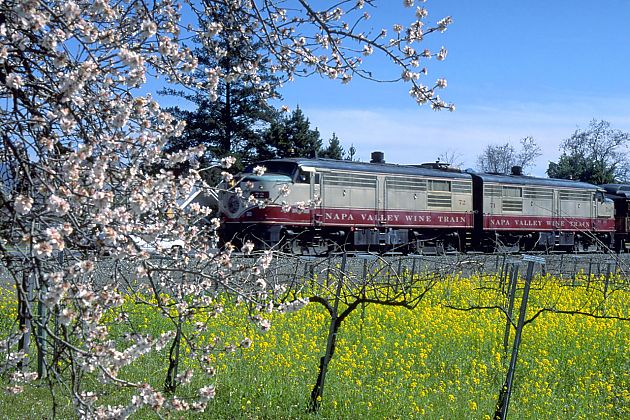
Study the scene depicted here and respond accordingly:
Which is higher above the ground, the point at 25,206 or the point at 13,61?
the point at 13,61

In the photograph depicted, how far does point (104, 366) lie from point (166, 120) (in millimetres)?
1845

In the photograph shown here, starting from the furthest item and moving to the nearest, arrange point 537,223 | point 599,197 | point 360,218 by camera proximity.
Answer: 1. point 599,197
2. point 537,223
3. point 360,218

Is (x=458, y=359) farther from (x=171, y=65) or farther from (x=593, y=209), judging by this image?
(x=593, y=209)

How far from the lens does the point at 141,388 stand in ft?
10.8

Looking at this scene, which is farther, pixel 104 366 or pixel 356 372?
pixel 356 372

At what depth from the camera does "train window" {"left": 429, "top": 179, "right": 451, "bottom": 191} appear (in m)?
24.1

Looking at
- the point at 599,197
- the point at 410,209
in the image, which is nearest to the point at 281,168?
the point at 410,209

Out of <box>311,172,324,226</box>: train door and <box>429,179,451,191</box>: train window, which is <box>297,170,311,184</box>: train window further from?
<box>429,179,451,191</box>: train window

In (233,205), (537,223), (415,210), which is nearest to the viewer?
(233,205)

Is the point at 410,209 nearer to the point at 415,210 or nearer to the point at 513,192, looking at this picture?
the point at 415,210

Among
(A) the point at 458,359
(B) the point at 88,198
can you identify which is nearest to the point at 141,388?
(B) the point at 88,198

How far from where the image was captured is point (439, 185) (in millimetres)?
24453

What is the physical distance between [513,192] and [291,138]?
457 inches

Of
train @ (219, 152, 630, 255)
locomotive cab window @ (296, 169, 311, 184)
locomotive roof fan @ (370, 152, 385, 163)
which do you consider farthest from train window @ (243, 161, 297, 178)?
locomotive roof fan @ (370, 152, 385, 163)
